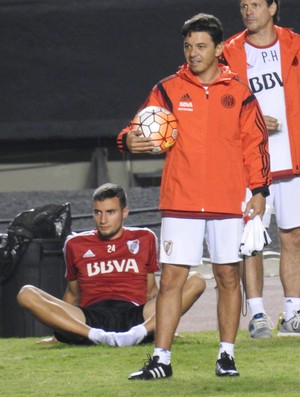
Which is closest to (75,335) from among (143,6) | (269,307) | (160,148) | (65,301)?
(65,301)

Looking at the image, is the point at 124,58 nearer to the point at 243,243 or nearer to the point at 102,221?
the point at 102,221

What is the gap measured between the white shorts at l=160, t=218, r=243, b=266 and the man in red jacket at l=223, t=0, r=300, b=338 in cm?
131

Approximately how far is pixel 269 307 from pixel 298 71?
2.66m

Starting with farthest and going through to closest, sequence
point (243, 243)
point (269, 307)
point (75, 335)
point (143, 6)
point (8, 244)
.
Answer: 1. point (143, 6)
2. point (269, 307)
3. point (8, 244)
4. point (75, 335)
5. point (243, 243)

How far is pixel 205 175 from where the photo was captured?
6574 mm

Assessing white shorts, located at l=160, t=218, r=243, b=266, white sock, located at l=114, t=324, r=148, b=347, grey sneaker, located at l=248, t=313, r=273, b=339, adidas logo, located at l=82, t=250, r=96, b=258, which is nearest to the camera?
white shorts, located at l=160, t=218, r=243, b=266

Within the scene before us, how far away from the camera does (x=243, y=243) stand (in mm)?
6523

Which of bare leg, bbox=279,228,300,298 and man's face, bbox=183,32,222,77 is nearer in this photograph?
man's face, bbox=183,32,222,77

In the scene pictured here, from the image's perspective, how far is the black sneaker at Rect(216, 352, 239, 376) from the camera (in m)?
6.63

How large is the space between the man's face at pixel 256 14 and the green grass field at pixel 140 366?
5.63 ft

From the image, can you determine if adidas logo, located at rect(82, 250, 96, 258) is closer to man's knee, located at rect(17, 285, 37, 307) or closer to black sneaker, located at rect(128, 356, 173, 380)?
man's knee, located at rect(17, 285, 37, 307)

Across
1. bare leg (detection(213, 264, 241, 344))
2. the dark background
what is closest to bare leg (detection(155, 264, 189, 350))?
bare leg (detection(213, 264, 241, 344))

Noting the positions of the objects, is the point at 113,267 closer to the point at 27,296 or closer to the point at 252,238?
the point at 27,296

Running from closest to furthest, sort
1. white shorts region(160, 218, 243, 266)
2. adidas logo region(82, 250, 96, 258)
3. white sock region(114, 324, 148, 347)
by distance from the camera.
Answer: white shorts region(160, 218, 243, 266) → white sock region(114, 324, 148, 347) → adidas logo region(82, 250, 96, 258)
